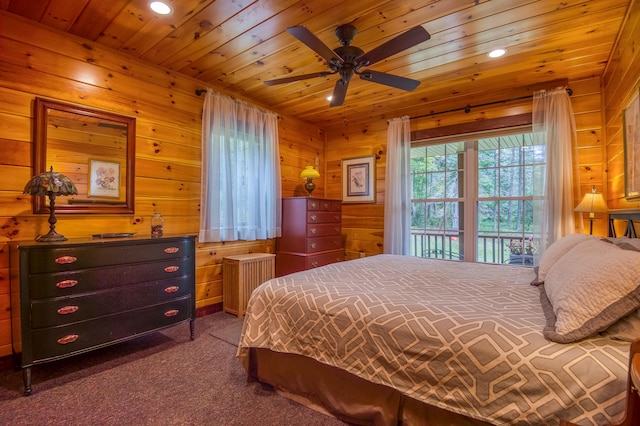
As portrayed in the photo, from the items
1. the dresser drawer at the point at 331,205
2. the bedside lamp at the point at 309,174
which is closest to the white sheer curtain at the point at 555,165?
the dresser drawer at the point at 331,205

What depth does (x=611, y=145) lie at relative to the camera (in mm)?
2846

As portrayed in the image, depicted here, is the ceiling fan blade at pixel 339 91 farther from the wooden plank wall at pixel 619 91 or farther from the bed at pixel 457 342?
the wooden plank wall at pixel 619 91

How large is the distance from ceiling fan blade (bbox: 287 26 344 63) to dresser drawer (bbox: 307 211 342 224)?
2.02m

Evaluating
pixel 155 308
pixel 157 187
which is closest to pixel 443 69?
pixel 157 187

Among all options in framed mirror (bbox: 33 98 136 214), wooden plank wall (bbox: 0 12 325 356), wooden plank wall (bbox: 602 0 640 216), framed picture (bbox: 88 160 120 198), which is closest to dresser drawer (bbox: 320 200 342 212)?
wooden plank wall (bbox: 0 12 325 356)

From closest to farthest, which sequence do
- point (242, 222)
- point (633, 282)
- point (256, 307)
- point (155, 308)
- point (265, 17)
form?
1. point (633, 282)
2. point (256, 307)
3. point (265, 17)
4. point (155, 308)
5. point (242, 222)

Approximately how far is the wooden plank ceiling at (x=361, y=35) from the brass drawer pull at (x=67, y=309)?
6.70 feet

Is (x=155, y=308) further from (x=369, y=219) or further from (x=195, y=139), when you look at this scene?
(x=369, y=219)

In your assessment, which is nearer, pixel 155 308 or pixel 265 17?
pixel 265 17

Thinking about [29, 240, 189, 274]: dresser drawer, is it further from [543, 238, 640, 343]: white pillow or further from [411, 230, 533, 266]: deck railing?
[411, 230, 533, 266]: deck railing

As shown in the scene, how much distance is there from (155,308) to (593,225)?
13.3ft

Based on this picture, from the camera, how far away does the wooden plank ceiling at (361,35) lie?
217 centimetres

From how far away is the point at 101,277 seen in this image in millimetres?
2201

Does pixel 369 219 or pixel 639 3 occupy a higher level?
pixel 639 3
